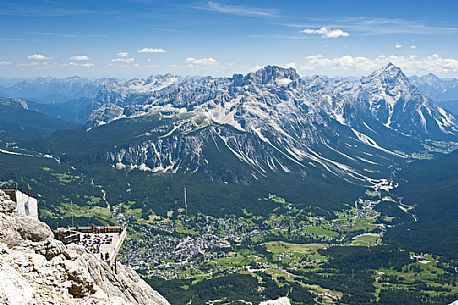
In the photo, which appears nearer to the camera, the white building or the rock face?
the rock face

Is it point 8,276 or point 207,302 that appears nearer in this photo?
point 8,276

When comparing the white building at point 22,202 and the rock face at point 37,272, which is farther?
the white building at point 22,202

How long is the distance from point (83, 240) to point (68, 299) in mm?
41620

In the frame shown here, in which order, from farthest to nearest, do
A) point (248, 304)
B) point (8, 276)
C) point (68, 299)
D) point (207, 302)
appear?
point (207, 302), point (248, 304), point (68, 299), point (8, 276)

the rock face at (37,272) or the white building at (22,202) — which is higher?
the rock face at (37,272)

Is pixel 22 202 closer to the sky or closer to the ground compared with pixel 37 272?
closer to the ground

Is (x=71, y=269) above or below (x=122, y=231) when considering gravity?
above

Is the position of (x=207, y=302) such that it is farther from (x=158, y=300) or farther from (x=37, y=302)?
(x=37, y=302)

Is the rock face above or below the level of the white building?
above

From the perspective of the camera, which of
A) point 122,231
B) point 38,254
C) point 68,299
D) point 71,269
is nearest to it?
point 68,299

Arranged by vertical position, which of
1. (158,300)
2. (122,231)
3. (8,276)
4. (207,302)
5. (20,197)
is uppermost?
(8,276)

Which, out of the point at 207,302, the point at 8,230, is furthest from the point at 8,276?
the point at 207,302

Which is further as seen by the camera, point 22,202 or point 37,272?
point 22,202

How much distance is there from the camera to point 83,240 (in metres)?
68.4
